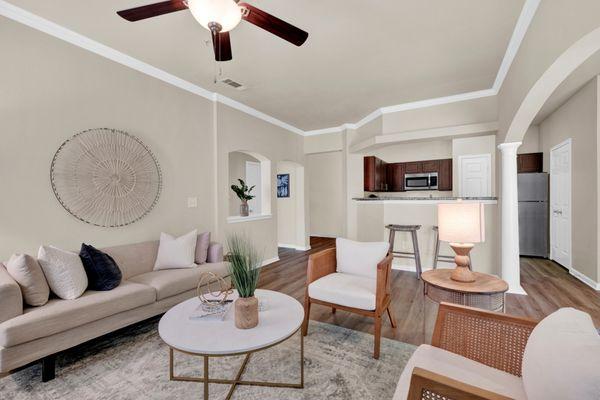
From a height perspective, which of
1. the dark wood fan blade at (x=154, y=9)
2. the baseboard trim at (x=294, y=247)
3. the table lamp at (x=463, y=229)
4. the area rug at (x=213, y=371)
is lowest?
the area rug at (x=213, y=371)

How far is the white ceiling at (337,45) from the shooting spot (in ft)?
7.39

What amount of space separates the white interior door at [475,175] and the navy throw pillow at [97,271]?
498 cm

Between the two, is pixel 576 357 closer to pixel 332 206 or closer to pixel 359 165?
pixel 359 165

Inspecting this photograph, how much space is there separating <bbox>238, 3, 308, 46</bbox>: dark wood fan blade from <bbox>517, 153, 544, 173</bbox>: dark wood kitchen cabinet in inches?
226

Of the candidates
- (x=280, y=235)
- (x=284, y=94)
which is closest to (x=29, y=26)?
(x=284, y=94)

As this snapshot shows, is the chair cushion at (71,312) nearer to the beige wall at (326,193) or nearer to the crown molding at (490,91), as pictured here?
the crown molding at (490,91)

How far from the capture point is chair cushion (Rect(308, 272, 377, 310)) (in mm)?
2191

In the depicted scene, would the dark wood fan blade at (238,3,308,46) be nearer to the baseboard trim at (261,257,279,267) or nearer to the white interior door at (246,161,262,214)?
the baseboard trim at (261,257,279,267)

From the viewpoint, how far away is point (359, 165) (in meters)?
5.68

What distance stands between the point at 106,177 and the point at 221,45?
1.89m

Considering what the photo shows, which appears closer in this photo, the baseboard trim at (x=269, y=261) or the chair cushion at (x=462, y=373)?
the chair cushion at (x=462, y=373)

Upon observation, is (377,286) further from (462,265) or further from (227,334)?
(227,334)

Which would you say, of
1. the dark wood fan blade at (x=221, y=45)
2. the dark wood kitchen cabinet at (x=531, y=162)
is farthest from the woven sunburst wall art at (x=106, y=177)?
the dark wood kitchen cabinet at (x=531, y=162)

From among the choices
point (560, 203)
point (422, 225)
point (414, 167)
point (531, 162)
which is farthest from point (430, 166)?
point (422, 225)
